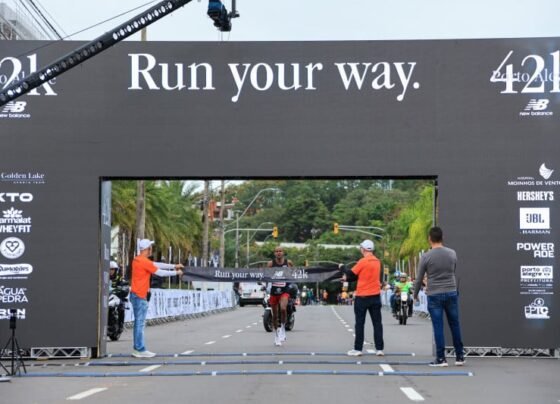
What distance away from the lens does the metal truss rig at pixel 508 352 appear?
1734 centimetres

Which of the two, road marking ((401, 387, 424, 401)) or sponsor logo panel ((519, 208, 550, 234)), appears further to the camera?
sponsor logo panel ((519, 208, 550, 234))

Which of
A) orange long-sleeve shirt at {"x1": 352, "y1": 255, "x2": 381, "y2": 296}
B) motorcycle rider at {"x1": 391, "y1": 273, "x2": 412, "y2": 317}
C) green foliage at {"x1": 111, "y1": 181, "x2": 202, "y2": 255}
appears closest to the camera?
orange long-sleeve shirt at {"x1": 352, "y1": 255, "x2": 381, "y2": 296}

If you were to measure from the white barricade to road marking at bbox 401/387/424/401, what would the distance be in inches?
700

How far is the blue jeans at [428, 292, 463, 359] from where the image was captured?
15.5 meters

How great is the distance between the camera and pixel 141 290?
1761cm

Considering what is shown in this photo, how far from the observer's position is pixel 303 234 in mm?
134500

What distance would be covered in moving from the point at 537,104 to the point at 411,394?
747 cm

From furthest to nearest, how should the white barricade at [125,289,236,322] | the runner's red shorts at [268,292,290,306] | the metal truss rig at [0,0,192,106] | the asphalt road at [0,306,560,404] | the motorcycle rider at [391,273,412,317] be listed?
the motorcycle rider at [391,273,412,317], the white barricade at [125,289,236,322], the runner's red shorts at [268,292,290,306], the metal truss rig at [0,0,192,106], the asphalt road at [0,306,560,404]

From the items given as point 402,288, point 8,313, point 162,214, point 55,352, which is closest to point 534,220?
point 55,352

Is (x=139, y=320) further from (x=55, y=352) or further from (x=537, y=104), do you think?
(x=537, y=104)

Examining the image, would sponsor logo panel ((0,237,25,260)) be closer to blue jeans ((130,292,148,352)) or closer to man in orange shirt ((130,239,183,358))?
man in orange shirt ((130,239,183,358))

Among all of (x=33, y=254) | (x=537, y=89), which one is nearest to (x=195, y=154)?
(x=33, y=254)

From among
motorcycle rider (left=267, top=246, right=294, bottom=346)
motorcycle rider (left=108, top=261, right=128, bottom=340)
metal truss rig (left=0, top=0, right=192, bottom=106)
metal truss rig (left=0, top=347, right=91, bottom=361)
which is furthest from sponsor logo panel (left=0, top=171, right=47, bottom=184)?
motorcycle rider (left=108, top=261, right=128, bottom=340)

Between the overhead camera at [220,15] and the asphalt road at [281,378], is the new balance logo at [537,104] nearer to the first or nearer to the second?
the asphalt road at [281,378]
